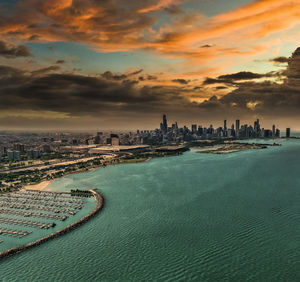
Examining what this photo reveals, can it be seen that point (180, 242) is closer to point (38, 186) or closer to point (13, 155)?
point (38, 186)

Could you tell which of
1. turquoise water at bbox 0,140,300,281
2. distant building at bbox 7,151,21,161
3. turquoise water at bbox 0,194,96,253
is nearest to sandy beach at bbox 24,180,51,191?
turquoise water at bbox 0,194,96,253

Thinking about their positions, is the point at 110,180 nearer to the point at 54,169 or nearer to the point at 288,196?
the point at 54,169

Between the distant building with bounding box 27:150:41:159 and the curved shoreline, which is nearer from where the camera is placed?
the curved shoreline

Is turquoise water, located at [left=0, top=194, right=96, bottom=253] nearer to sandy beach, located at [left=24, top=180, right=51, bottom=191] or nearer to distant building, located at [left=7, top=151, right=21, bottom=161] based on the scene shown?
sandy beach, located at [left=24, top=180, right=51, bottom=191]

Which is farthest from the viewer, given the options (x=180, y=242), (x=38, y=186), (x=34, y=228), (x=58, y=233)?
(x=38, y=186)

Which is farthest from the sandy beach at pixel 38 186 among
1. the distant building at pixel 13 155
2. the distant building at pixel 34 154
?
the distant building at pixel 34 154

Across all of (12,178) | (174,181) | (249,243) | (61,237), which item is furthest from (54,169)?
(249,243)

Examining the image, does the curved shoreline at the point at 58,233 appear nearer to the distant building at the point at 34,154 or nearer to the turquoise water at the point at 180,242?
the turquoise water at the point at 180,242

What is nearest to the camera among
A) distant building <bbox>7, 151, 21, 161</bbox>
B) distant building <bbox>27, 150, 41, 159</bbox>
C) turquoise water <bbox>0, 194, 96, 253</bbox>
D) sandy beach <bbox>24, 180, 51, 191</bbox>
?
turquoise water <bbox>0, 194, 96, 253</bbox>

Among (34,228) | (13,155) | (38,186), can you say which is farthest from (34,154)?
(34,228)
